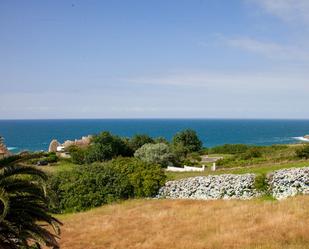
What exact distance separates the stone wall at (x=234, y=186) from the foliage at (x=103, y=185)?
3.93 feet

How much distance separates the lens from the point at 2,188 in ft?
35.3

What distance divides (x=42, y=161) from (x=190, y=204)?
2749cm

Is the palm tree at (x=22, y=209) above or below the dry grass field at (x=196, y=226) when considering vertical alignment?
above

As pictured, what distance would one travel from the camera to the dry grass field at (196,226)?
15844 mm

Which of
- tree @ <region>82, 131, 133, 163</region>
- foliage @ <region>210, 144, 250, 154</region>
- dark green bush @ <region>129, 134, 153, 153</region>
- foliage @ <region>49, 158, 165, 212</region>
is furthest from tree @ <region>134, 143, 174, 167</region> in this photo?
foliage @ <region>210, 144, 250, 154</region>

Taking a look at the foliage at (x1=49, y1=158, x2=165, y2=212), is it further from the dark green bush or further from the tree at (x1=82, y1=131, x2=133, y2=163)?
the dark green bush

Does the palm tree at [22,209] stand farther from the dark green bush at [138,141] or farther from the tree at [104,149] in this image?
the dark green bush at [138,141]

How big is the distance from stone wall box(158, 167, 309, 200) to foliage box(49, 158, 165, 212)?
3.93 feet

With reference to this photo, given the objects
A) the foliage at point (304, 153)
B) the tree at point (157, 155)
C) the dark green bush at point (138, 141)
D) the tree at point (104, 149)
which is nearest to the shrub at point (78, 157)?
the tree at point (104, 149)

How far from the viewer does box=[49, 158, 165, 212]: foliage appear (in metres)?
28.0

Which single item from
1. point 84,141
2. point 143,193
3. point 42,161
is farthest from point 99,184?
point 84,141

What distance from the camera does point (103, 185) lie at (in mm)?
28859

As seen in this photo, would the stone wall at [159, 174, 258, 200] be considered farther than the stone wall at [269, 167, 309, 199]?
Yes

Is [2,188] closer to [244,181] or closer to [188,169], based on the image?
[244,181]
